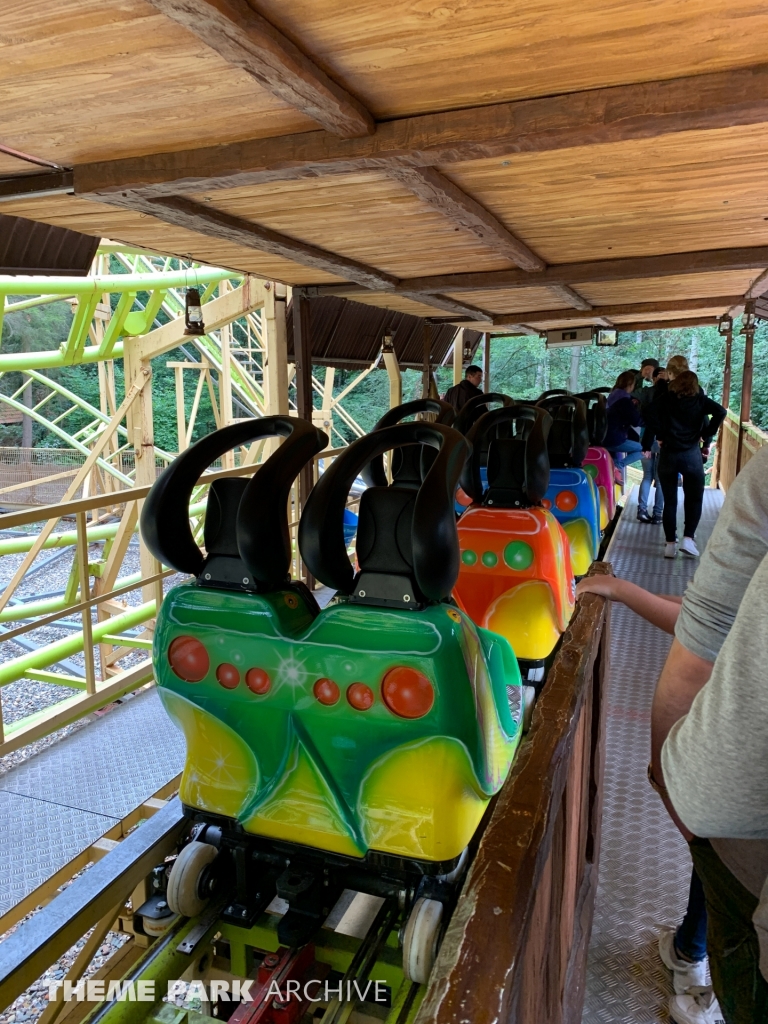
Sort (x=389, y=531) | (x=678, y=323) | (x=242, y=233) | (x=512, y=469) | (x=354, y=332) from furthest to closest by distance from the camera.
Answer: (x=678, y=323)
(x=354, y=332)
(x=242, y=233)
(x=512, y=469)
(x=389, y=531)

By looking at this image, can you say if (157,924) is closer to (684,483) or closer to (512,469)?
(512,469)

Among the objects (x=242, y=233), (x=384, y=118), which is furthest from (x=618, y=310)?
(x=384, y=118)

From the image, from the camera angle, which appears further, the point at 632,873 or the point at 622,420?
the point at 622,420

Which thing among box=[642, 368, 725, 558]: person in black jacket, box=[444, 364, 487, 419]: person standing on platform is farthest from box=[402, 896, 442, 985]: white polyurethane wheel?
box=[444, 364, 487, 419]: person standing on platform

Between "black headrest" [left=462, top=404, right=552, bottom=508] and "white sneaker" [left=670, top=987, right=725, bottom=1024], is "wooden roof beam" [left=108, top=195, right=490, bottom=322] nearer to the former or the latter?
"black headrest" [left=462, top=404, right=552, bottom=508]

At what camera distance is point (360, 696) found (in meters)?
1.38

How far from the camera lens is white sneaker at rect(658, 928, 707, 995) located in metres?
1.69

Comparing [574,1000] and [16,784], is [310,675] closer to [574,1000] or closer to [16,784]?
[574,1000]

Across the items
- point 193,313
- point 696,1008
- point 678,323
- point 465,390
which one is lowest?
point 696,1008

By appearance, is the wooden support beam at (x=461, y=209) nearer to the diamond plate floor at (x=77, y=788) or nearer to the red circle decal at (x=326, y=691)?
the red circle decal at (x=326, y=691)

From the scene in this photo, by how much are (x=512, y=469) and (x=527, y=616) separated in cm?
55

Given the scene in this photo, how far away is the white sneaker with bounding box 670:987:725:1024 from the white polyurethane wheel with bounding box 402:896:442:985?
0.67 meters

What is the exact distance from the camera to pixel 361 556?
1.46 meters

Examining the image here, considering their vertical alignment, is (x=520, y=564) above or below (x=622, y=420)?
below
